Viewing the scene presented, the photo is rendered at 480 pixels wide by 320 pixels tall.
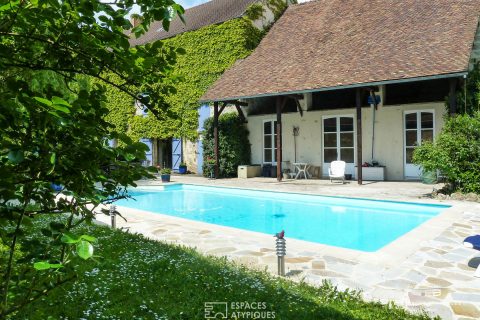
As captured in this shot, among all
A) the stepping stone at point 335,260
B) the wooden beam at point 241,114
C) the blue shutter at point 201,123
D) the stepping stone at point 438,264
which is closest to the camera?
the stepping stone at point 438,264

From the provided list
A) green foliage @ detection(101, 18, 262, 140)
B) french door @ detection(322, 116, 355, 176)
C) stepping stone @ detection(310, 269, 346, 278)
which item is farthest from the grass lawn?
green foliage @ detection(101, 18, 262, 140)

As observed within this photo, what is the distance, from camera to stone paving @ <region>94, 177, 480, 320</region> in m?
3.86

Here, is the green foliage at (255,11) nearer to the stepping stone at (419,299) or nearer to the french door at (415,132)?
the french door at (415,132)

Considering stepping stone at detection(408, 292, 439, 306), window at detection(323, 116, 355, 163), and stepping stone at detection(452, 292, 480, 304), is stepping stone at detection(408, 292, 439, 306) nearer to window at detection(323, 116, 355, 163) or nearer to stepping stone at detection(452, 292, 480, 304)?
stepping stone at detection(452, 292, 480, 304)

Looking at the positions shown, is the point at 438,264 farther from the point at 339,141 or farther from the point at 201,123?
the point at 201,123

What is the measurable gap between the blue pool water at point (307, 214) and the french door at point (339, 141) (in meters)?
4.69

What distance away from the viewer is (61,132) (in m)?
1.34

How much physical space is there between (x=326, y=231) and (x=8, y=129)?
26.0 feet

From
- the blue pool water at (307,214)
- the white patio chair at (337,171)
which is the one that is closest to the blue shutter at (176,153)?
the blue pool water at (307,214)

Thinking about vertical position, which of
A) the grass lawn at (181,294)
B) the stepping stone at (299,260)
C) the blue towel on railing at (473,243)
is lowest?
the stepping stone at (299,260)

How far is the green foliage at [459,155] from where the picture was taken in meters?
9.75

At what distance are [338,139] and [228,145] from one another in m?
4.87

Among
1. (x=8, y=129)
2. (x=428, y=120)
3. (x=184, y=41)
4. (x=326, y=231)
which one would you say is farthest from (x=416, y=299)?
(x=184, y=41)

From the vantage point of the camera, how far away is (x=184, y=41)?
20.5 m
